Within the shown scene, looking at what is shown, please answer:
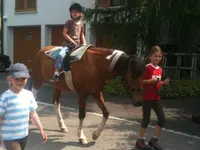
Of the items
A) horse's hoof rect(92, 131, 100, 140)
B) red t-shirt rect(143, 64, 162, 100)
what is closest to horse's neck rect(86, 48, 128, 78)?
red t-shirt rect(143, 64, 162, 100)

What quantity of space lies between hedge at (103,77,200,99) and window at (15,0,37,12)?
11868mm

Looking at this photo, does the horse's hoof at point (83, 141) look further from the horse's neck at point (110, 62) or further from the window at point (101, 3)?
the window at point (101, 3)

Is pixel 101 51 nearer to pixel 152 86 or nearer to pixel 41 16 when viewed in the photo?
pixel 152 86

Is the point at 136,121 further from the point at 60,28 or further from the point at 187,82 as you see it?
the point at 60,28

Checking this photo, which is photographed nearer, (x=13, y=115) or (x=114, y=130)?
(x=13, y=115)

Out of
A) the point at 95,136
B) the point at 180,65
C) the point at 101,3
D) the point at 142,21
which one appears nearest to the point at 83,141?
the point at 95,136

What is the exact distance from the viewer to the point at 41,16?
71.3 ft

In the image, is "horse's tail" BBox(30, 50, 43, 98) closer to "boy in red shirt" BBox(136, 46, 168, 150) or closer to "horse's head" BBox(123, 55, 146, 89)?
"horse's head" BBox(123, 55, 146, 89)

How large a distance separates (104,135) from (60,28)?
15456 millimetres

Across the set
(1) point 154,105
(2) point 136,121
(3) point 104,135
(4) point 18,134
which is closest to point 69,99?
(2) point 136,121

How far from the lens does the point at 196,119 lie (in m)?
7.20

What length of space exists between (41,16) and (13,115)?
18541 mm

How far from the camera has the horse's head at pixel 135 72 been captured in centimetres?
546

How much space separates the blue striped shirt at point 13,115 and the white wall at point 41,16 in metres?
15.6
